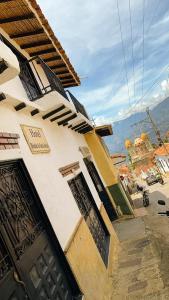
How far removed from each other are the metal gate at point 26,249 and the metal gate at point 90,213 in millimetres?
3209

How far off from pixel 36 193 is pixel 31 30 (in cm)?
470

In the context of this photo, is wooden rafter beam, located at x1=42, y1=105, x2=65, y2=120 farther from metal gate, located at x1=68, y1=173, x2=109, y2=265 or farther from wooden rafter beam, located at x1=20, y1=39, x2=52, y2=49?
wooden rafter beam, located at x1=20, y1=39, x2=52, y2=49

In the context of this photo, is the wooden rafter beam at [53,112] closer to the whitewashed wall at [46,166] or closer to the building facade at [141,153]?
the whitewashed wall at [46,166]

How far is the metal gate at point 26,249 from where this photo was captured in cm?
395

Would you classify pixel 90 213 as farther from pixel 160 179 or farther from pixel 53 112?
pixel 160 179

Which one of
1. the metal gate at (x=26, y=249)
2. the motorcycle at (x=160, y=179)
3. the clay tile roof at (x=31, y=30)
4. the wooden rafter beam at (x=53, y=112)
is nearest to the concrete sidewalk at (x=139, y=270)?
the metal gate at (x=26, y=249)

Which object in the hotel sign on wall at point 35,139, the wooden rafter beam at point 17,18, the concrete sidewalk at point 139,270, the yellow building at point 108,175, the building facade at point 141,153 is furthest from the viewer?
the building facade at point 141,153

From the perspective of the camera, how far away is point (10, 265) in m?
3.96

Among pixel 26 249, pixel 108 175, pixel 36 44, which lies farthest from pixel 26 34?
pixel 108 175

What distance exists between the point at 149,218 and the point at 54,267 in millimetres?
10277

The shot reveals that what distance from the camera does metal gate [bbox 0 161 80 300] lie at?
3.95 m

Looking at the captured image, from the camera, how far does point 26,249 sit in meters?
4.53

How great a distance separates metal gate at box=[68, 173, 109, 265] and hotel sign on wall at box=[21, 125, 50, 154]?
6.23ft

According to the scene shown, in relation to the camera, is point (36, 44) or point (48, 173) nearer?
point (48, 173)
